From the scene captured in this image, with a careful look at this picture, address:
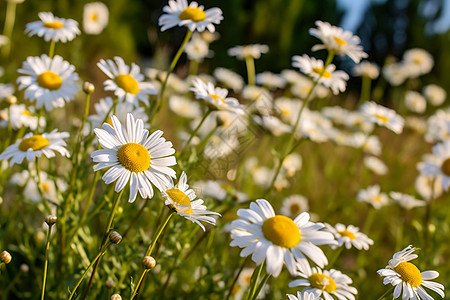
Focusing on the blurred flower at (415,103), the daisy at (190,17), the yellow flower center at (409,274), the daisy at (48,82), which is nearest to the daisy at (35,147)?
the daisy at (48,82)

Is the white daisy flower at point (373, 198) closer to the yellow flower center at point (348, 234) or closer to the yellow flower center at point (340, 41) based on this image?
the yellow flower center at point (348, 234)

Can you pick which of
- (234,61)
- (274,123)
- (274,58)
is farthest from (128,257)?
(274,58)

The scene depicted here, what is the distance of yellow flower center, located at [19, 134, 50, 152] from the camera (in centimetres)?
157

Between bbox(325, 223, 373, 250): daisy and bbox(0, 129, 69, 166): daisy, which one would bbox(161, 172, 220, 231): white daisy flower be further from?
bbox(325, 223, 373, 250): daisy

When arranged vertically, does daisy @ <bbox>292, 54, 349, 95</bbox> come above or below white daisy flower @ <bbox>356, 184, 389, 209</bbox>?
above

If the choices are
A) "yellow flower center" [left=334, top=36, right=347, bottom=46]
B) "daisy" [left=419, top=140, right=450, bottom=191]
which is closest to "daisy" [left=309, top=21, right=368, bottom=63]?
"yellow flower center" [left=334, top=36, right=347, bottom=46]

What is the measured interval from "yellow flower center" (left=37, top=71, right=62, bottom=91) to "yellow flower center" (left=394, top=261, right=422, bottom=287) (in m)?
1.44

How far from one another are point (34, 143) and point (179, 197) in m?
0.64

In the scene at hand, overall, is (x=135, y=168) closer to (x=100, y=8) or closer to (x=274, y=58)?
(x=100, y=8)

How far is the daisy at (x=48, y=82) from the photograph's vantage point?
178 centimetres

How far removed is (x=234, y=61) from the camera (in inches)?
386

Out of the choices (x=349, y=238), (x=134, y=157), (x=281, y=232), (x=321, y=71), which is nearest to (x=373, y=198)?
(x=321, y=71)

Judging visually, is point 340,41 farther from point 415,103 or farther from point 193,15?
point 415,103

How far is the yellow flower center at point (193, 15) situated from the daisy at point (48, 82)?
19.9 inches
